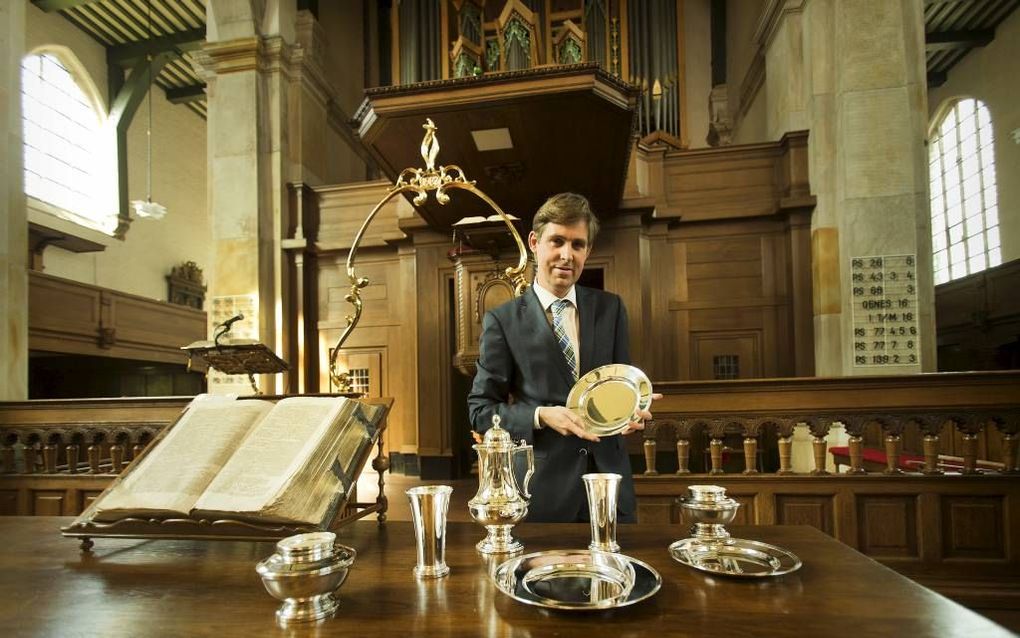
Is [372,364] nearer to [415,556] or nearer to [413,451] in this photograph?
[413,451]

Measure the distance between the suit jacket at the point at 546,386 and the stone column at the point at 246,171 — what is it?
4934mm

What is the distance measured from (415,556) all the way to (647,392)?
563 mm

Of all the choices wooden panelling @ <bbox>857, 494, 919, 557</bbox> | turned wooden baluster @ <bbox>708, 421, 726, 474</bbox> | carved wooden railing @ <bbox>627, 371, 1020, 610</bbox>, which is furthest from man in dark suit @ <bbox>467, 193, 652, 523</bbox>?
wooden panelling @ <bbox>857, 494, 919, 557</bbox>

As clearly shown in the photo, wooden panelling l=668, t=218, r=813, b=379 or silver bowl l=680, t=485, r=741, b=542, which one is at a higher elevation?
wooden panelling l=668, t=218, r=813, b=379

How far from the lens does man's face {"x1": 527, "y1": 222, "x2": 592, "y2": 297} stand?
142 cm

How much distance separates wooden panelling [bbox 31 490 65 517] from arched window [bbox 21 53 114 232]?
22.8 feet

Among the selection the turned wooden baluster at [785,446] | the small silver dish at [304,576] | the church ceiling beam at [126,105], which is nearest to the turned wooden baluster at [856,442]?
the turned wooden baluster at [785,446]

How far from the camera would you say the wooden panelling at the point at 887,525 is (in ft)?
9.02

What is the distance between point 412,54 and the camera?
292 inches

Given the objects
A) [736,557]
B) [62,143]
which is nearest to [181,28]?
[62,143]

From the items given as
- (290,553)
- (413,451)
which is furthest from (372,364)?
(290,553)

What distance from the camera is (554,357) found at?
1511 mm

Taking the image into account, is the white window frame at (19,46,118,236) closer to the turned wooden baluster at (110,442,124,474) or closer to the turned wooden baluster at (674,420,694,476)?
the turned wooden baluster at (110,442,124,474)

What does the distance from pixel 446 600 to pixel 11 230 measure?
16.9 feet
